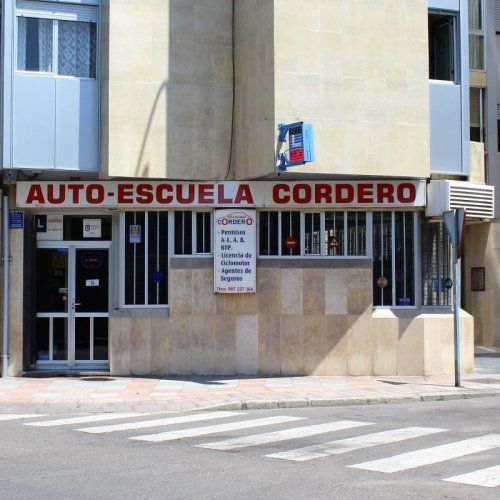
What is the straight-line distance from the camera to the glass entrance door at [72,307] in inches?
670

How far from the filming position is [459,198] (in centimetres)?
1647

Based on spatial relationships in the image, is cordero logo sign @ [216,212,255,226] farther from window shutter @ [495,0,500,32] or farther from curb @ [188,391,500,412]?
window shutter @ [495,0,500,32]

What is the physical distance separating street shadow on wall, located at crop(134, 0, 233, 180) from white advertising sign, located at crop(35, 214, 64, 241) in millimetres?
2083

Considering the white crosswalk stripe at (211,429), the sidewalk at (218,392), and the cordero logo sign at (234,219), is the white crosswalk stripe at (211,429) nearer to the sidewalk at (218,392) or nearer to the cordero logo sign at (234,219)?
the sidewalk at (218,392)

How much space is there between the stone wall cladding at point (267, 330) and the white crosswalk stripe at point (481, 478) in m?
8.27

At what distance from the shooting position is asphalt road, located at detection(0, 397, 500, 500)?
7.44 metres

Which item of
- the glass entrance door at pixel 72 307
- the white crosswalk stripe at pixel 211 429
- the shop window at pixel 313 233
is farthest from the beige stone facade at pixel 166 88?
the white crosswalk stripe at pixel 211 429

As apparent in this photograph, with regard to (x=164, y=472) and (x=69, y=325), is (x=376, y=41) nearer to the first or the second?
(x=69, y=325)

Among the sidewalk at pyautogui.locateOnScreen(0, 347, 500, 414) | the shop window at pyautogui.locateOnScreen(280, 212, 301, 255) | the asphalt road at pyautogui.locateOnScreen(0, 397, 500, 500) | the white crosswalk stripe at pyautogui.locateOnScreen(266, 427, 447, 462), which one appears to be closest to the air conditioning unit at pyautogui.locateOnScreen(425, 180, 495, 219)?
the shop window at pyautogui.locateOnScreen(280, 212, 301, 255)

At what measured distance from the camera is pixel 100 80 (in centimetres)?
1622

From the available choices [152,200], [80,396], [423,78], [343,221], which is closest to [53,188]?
[152,200]

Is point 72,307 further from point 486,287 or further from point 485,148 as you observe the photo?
point 485,148

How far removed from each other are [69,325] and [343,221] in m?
5.49

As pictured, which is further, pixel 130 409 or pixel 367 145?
pixel 367 145
